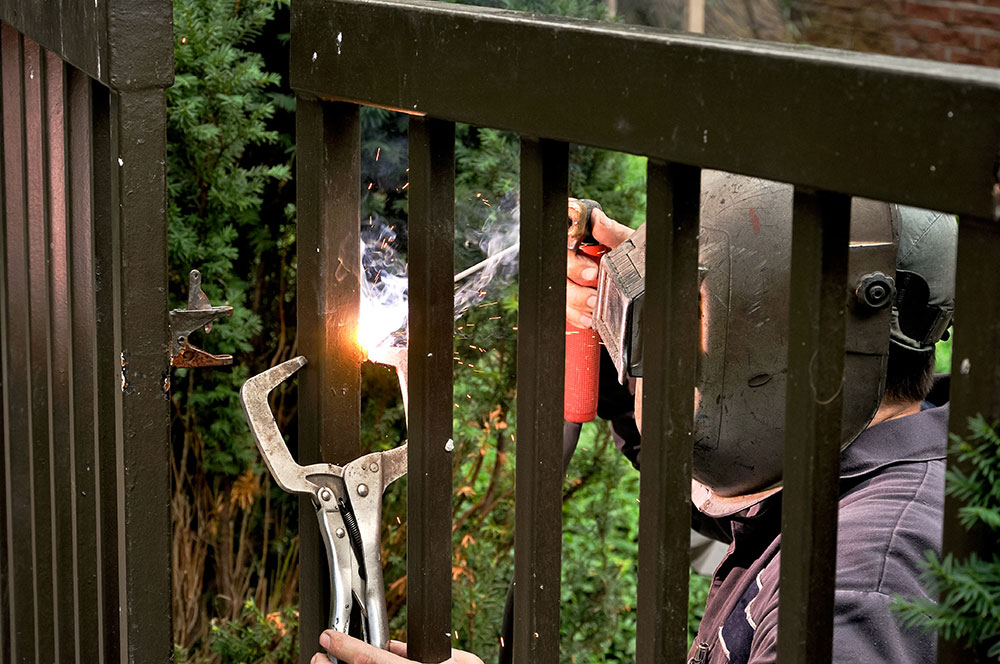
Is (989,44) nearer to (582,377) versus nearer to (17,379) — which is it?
(582,377)

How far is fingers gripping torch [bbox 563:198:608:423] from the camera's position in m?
2.70

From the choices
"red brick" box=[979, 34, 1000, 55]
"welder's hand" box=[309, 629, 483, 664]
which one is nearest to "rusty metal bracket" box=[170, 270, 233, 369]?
"welder's hand" box=[309, 629, 483, 664]

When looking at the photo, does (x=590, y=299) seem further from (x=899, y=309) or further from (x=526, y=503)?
(x=526, y=503)

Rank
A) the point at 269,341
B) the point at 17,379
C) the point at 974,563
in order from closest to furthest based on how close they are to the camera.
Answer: the point at 974,563
the point at 17,379
the point at 269,341

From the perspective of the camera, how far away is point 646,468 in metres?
1.33

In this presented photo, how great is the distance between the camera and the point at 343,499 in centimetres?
202

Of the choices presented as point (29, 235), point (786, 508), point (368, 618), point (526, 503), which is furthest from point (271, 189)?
point (786, 508)

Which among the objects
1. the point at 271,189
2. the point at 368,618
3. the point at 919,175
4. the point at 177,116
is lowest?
the point at 368,618

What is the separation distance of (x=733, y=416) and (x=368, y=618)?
69 cm

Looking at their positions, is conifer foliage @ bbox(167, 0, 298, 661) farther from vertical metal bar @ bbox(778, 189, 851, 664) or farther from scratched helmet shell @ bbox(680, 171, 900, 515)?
vertical metal bar @ bbox(778, 189, 851, 664)

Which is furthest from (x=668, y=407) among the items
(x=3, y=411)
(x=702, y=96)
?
(x=3, y=411)

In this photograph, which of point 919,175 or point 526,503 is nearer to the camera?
point 919,175

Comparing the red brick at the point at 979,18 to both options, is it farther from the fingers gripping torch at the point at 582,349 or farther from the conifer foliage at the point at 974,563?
the conifer foliage at the point at 974,563

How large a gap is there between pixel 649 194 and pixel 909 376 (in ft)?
3.94
